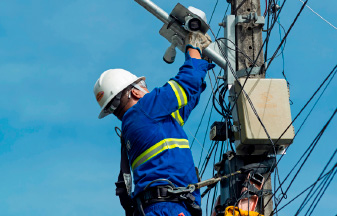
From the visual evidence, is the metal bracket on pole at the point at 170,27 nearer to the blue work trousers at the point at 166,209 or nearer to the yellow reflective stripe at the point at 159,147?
the yellow reflective stripe at the point at 159,147

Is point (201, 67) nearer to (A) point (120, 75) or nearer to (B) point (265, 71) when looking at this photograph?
(A) point (120, 75)

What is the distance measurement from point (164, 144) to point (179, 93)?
44cm

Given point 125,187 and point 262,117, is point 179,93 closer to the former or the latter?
point 125,187

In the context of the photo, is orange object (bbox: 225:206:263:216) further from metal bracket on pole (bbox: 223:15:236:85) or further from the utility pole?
metal bracket on pole (bbox: 223:15:236:85)

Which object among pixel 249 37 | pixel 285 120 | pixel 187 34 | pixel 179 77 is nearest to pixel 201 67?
pixel 179 77

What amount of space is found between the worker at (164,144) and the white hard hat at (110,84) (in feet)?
1.37

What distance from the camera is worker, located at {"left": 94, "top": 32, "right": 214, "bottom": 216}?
5.61 metres

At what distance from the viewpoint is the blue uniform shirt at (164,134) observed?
566cm

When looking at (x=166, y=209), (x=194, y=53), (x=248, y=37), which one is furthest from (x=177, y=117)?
(x=248, y=37)

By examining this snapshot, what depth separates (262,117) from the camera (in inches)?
278

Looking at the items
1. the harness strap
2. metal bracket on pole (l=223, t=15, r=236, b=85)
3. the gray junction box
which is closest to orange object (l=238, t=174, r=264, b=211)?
the gray junction box

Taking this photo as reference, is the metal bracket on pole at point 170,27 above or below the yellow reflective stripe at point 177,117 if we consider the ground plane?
above

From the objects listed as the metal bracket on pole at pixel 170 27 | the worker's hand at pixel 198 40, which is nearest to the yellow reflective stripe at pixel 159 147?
the worker's hand at pixel 198 40

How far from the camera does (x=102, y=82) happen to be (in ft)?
21.6
